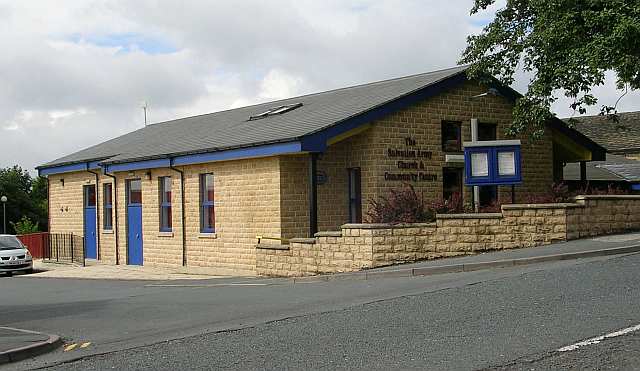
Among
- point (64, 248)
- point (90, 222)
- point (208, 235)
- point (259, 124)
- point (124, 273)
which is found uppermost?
point (259, 124)

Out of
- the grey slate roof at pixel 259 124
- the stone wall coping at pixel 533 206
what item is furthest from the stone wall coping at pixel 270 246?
the stone wall coping at pixel 533 206

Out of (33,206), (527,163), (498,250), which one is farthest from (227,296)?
(33,206)

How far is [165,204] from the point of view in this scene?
25547mm

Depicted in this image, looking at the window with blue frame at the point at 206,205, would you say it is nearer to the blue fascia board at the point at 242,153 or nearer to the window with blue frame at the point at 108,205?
the blue fascia board at the point at 242,153

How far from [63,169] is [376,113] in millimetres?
15564

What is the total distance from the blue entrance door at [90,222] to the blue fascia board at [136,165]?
3.14 meters

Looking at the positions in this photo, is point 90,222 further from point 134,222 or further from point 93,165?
point 134,222

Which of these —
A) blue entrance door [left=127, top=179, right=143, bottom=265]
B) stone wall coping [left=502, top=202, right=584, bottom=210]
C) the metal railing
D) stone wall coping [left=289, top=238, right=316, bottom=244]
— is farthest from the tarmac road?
the metal railing

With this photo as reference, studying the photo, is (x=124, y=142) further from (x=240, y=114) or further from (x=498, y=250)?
(x=498, y=250)

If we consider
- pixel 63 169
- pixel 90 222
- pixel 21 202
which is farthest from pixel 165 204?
pixel 21 202

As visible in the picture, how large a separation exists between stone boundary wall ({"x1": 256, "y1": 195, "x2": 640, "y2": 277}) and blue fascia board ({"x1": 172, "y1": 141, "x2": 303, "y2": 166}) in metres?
2.40

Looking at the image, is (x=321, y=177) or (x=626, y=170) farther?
(x=626, y=170)

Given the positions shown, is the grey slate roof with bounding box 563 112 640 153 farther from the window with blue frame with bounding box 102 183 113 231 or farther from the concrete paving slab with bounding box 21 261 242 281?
Answer: the concrete paving slab with bounding box 21 261 242 281

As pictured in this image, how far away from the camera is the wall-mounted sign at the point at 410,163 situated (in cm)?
2148
